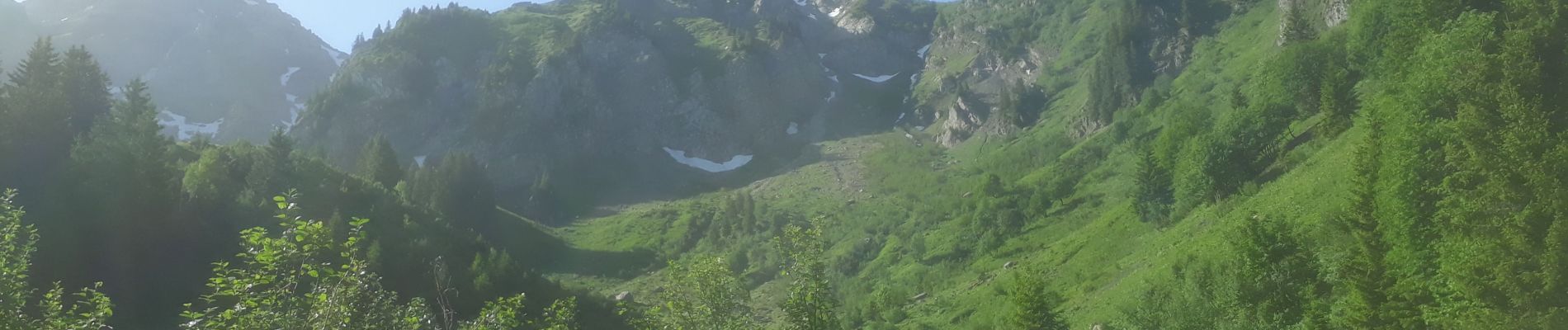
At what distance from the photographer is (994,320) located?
202 ft

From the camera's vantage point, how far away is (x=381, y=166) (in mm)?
122875

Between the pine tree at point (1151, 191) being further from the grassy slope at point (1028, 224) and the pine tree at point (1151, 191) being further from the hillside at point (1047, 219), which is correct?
the grassy slope at point (1028, 224)

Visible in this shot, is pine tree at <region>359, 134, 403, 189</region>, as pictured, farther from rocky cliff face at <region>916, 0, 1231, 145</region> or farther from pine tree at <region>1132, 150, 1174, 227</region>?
rocky cliff face at <region>916, 0, 1231, 145</region>

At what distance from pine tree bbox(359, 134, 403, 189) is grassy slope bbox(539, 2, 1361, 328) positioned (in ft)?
92.2

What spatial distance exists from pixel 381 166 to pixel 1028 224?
280 ft

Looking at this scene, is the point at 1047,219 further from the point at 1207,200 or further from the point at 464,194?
the point at 464,194

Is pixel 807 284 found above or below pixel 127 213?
below

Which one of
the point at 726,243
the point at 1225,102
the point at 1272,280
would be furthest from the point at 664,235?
the point at 1272,280

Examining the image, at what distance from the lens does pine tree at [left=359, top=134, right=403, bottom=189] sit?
396 feet

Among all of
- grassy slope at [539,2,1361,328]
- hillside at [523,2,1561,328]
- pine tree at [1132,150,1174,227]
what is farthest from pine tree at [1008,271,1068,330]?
pine tree at [1132,150,1174,227]

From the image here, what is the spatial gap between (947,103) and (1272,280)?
158 m

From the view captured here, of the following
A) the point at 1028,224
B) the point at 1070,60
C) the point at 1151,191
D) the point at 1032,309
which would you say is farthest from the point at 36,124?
the point at 1070,60

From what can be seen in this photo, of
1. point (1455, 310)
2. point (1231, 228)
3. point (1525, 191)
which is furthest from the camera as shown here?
point (1231, 228)

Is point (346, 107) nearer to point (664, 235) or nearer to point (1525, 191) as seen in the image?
point (664, 235)
